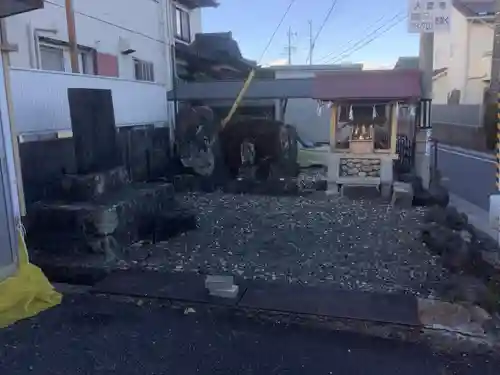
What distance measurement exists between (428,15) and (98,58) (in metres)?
6.93

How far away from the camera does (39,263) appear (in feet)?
17.4

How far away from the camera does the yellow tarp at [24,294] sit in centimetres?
407

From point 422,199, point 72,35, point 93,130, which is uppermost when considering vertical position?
point 72,35

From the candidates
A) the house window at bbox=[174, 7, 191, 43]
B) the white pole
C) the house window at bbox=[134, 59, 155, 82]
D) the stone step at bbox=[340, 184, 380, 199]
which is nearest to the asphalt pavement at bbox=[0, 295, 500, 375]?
the stone step at bbox=[340, 184, 380, 199]

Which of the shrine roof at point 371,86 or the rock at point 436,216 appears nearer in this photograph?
the rock at point 436,216

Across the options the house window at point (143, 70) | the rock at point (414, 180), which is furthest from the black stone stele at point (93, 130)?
the rock at point (414, 180)

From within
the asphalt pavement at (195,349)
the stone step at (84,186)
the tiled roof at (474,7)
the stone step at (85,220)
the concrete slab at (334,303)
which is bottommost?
the asphalt pavement at (195,349)

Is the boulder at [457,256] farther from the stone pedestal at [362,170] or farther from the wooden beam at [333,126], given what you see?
the wooden beam at [333,126]

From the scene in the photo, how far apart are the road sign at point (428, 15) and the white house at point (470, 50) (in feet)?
49.9

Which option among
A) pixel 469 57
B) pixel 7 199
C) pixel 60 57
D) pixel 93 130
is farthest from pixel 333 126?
pixel 469 57

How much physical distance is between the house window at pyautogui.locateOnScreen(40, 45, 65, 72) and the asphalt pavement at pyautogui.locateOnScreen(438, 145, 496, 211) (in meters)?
8.87

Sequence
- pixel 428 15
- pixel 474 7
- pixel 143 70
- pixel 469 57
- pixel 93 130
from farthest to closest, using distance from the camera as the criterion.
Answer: pixel 474 7 → pixel 469 57 → pixel 143 70 → pixel 428 15 → pixel 93 130

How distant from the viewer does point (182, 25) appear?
1600cm

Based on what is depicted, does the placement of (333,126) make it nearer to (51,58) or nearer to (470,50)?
(51,58)
